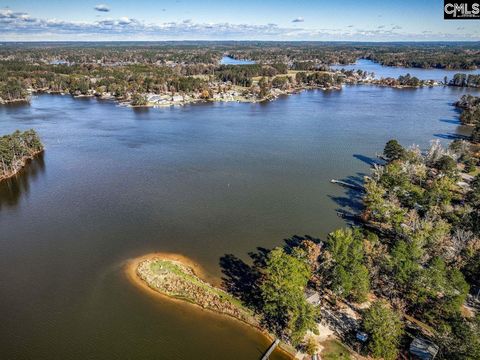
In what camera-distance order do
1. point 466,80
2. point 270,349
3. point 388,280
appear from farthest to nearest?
point 466,80 < point 388,280 < point 270,349

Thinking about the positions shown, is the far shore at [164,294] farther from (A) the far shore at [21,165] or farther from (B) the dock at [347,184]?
(A) the far shore at [21,165]

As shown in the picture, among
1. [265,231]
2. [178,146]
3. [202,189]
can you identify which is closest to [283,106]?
[178,146]

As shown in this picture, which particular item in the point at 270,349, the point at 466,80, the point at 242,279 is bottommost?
the point at 270,349

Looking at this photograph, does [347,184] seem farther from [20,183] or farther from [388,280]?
[20,183]

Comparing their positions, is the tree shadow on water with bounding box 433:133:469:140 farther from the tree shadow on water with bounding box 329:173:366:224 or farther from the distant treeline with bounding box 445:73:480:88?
the distant treeline with bounding box 445:73:480:88

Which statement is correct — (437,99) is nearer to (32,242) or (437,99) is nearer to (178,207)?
(178,207)

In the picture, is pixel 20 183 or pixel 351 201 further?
pixel 20 183

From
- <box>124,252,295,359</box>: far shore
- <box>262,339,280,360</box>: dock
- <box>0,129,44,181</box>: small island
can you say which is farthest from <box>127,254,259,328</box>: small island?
<box>0,129,44,181</box>: small island

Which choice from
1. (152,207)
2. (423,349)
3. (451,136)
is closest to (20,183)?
(152,207)
